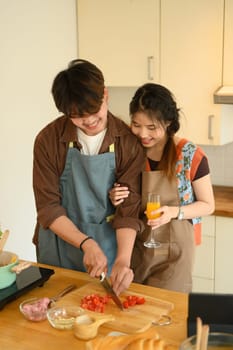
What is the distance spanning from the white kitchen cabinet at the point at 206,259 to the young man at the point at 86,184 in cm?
121

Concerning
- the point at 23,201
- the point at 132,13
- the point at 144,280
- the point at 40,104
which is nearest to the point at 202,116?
the point at 132,13

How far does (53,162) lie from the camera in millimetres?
1668

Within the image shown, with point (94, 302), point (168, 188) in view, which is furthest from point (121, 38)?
point (94, 302)

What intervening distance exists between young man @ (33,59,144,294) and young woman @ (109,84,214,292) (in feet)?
0.36

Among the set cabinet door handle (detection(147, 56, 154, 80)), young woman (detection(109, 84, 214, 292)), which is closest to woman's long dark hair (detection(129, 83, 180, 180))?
young woman (detection(109, 84, 214, 292))

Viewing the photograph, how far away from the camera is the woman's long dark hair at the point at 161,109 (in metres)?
1.77

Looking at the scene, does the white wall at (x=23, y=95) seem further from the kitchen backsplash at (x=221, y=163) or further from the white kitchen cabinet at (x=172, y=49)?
the kitchen backsplash at (x=221, y=163)

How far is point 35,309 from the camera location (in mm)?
1343

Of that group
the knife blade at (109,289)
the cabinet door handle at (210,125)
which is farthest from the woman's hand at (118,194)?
the cabinet door handle at (210,125)

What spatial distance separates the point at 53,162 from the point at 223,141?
1.50 m

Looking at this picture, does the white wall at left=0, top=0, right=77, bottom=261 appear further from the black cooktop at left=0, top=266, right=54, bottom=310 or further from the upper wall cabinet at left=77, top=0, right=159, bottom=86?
the black cooktop at left=0, top=266, right=54, bottom=310

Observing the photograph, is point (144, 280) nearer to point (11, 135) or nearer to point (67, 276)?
point (67, 276)

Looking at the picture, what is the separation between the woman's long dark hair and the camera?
1.77 metres

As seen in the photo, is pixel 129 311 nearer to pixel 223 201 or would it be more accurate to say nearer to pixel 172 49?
pixel 223 201
